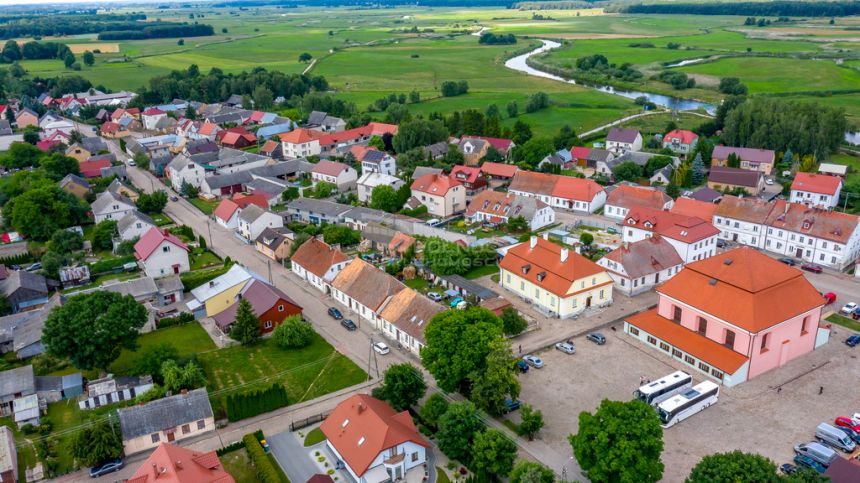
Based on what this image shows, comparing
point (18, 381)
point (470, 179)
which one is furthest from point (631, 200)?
point (18, 381)

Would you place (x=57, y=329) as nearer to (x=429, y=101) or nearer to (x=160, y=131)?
(x=160, y=131)

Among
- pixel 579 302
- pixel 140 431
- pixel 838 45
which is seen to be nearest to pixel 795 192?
pixel 579 302

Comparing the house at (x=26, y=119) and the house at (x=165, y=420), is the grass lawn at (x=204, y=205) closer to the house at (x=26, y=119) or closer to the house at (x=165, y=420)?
the house at (x=165, y=420)

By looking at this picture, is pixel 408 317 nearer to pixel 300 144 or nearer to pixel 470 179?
pixel 470 179

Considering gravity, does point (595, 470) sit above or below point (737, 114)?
below

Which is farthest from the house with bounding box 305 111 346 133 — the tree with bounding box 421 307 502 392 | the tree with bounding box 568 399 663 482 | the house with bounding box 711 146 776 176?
the tree with bounding box 568 399 663 482

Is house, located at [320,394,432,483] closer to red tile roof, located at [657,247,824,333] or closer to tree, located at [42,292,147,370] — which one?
tree, located at [42,292,147,370]
